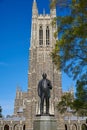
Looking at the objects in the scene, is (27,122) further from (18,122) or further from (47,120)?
(47,120)

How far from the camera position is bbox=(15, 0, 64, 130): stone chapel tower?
62.6 meters

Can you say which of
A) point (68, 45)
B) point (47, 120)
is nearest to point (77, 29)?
point (68, 45)

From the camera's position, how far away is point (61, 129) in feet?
203

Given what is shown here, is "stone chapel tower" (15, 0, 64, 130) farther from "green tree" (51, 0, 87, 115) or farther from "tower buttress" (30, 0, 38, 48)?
"green tree" (51, 0, 87, 115)

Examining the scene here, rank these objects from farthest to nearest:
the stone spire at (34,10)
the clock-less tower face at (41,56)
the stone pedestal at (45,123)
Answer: the stone spire at (34,10) → the clock-less tower face at (41,56) → the stone pedestal at (45,123)

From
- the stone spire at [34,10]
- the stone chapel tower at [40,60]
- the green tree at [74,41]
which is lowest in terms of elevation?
the green tree at [74,41]

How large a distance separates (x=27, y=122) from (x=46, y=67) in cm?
1473

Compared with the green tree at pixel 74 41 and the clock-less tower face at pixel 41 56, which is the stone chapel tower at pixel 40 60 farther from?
the green tree at pixel 74 41

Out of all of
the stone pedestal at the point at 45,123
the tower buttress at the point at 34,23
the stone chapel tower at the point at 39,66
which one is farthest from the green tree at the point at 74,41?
the tower buttress at the point at 34,23

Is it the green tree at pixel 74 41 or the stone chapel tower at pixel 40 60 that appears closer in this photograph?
the green tree at pixel 74 41

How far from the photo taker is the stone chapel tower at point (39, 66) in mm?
62562

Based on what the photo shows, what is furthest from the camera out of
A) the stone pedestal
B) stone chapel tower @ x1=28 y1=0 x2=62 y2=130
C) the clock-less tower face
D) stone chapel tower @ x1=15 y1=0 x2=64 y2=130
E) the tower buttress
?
the tower buttress

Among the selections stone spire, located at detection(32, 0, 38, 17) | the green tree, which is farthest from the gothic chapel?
the green tree

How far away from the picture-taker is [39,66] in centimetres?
6600
